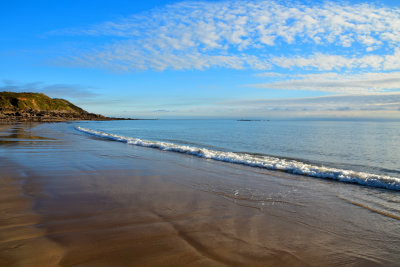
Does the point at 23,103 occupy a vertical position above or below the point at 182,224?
above

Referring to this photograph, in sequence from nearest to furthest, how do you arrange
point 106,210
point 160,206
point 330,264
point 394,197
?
point 330,264 < point 106,210 < point 160,206 < point 394,197

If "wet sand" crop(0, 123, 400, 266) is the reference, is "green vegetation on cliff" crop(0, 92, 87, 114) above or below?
above

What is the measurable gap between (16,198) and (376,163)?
52.7 ft

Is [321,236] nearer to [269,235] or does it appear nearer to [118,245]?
[269,235]

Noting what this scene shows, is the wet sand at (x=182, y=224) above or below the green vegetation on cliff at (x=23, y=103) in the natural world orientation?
below

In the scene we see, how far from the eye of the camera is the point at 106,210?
4836 millimetres

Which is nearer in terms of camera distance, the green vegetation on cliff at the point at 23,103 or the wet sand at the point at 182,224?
the wet sand at the point at 182,224

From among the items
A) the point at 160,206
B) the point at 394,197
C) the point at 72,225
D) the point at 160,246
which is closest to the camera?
the point at 160,246

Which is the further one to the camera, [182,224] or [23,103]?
[23,103]

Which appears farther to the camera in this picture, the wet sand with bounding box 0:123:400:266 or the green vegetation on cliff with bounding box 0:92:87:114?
the green vegetation on cliff with bounding box 0:92:87:114

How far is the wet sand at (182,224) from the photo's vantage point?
3.29 m

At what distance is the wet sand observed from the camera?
3.29m

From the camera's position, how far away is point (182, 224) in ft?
14.3

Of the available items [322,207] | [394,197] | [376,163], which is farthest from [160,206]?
[376,163]
